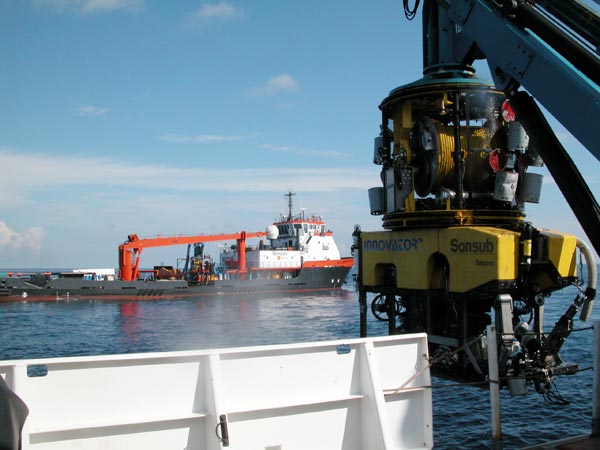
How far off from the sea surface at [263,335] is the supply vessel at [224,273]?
2168 mm

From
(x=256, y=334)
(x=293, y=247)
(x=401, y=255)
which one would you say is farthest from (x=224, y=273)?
(x=401, y=255)

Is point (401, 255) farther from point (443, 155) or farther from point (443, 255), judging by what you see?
point (443, 155)

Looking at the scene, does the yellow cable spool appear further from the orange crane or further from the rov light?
the orange crane

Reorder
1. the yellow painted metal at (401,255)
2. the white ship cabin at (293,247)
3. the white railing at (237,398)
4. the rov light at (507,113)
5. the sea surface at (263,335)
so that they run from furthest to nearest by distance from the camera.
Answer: the white ship cabin at (293,247) → the sea surface at (263,335) → the rov light at (507,113) → the yellow painted metal at (401,255) → the white railing at (237,398)

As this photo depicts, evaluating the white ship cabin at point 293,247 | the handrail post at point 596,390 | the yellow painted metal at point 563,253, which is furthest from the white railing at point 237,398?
the white ship cabin at point 293,247

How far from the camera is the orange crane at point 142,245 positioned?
50719 mm

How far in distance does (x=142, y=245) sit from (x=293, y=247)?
15.8m

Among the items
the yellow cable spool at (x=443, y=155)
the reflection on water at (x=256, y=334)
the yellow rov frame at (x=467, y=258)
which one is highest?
the yellow cable spool at (x=443, y=155)

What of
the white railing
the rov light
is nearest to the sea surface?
the white railing

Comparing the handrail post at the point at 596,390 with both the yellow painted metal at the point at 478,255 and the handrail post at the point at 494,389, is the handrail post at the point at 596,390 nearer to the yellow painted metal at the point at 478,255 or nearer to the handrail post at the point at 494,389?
the handrail post at the point at 494,389

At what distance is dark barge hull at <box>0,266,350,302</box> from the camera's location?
1842 inches

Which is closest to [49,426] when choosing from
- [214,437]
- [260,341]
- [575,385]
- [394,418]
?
[214,437]

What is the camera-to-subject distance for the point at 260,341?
2308 cm

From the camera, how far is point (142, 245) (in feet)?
169
